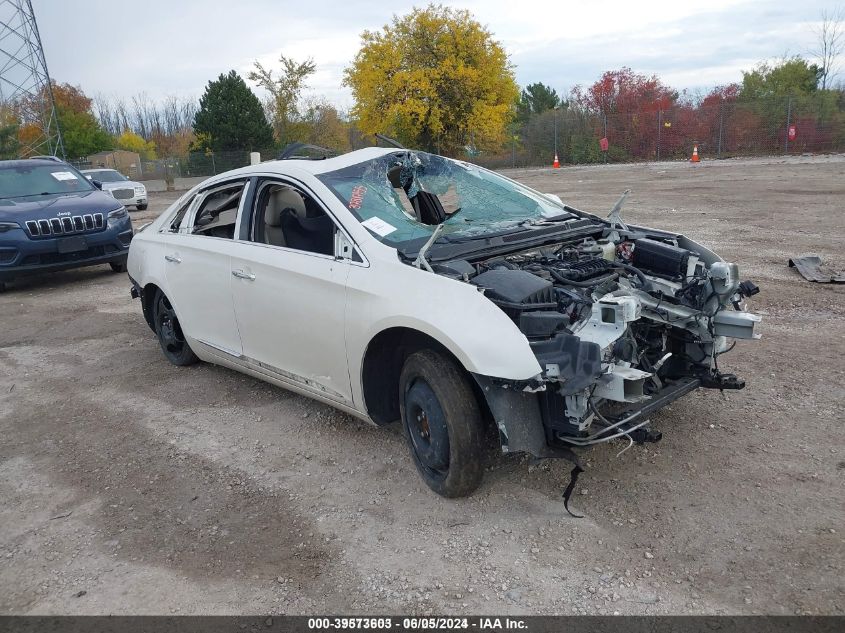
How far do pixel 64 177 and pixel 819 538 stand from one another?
1063 centimetres

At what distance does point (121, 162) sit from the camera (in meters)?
43.0

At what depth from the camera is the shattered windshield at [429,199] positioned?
13.2 feet

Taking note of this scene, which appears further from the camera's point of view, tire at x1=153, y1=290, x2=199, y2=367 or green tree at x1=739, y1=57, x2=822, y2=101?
green tree at x1=739, y1=57, x2=822, y2=101

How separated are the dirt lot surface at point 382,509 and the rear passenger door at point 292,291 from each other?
49 cm

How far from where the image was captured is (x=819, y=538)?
9.89 ft

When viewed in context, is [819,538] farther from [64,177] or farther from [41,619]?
[64,177]

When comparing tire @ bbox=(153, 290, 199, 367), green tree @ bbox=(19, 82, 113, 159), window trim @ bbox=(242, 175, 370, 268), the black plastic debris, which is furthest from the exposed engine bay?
green tree @ bbox=(19, 82, 113, 159)

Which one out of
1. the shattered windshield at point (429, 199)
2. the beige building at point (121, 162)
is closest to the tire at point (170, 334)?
the shattered windshield at point (429, 199)

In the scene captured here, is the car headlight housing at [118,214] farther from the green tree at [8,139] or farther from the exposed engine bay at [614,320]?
the green tree at [8,139]

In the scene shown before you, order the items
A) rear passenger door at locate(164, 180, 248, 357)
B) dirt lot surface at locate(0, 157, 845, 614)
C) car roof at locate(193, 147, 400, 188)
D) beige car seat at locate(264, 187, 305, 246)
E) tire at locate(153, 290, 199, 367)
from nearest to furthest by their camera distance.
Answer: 1. dirt lot surface at locate(0, 157, 845, 614)
2. car roof at locate(193, 147, 400, 188)
3. beige car seat at locate(264, 187, 305, 246)
4. rear passenger door at locate(164, 180, 248, 357)
5. tire at locate(153, 290, 199, 367)

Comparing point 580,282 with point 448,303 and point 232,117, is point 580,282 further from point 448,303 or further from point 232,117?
point 232,117

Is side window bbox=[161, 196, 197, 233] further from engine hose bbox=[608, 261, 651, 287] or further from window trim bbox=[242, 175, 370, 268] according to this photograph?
engine hose bbox=[608, 261, 651, 287]

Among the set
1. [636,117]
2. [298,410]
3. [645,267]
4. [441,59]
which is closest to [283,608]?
[298,410]

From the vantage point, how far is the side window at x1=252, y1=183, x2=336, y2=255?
4410 millimetres
